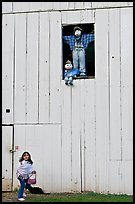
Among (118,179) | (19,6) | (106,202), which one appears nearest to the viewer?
(106,202)

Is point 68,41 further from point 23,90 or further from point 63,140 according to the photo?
point 63,140

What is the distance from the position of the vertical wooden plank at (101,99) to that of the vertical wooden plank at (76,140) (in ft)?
1.51

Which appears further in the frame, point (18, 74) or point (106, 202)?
point (18, 74)

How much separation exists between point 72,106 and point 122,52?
180 centimetres

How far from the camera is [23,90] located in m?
13.2

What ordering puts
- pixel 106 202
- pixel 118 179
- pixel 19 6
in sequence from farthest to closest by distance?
pixel 19 6, pixel 118 179, pixel 106 202

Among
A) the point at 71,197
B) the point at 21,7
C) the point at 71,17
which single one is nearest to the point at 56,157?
the point at 71,197

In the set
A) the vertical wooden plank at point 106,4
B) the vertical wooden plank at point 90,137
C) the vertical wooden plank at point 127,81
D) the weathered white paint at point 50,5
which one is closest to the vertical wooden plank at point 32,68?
the weathered white paint at point 50,5

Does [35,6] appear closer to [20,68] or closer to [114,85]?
[20,68]

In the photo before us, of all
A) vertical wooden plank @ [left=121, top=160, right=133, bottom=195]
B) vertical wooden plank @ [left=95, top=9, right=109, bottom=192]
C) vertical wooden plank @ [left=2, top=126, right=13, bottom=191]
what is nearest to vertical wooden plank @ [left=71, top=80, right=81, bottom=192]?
vertical wooden plank @ [left=95, top=9, right=109, bottom=192]

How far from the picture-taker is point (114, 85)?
42.2ft

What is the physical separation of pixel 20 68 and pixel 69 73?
1.26 metres

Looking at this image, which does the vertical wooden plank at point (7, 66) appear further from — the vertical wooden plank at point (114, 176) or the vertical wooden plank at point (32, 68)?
the vertical wooden plank at point (114, 176)

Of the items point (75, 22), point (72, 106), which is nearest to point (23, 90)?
point (72, 106)
